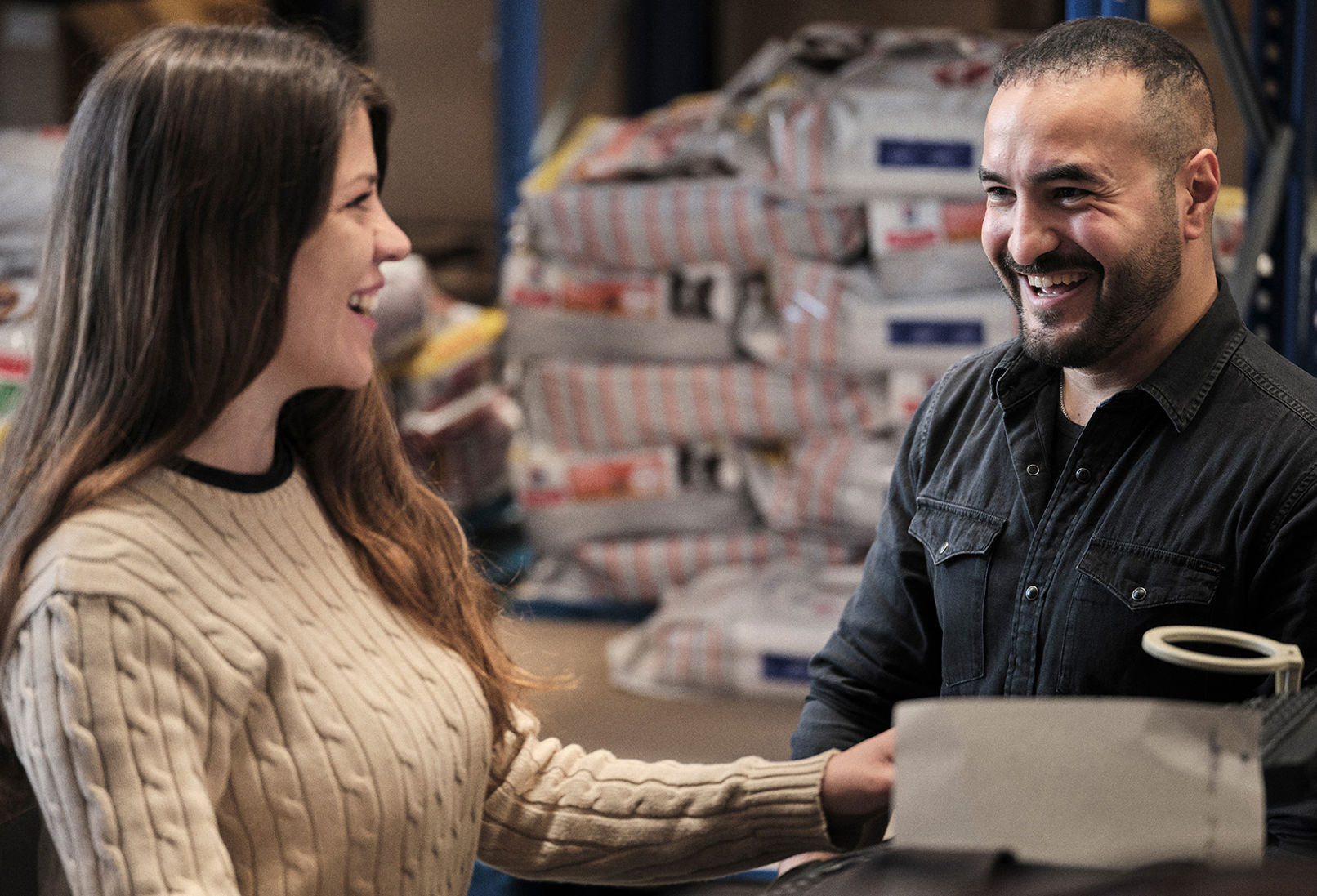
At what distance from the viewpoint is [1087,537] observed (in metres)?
1.56

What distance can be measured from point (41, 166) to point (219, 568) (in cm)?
329

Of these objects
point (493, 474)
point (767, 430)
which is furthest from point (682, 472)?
point (493, 474)

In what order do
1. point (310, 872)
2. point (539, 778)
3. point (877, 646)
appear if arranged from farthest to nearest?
point (877, 646)
point (539, 778)
point (310, 872)

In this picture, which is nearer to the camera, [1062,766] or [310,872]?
[1062,766]

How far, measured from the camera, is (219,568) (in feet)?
4.42

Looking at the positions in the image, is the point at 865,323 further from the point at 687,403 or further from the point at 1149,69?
the point at 1149,69

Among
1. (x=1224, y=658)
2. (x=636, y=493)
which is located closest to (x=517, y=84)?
(x=636, y=493)

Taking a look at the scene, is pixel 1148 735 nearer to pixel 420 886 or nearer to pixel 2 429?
pixel 420 886

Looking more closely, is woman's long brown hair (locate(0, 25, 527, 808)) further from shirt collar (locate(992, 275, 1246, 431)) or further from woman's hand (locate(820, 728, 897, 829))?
shirt collar (locate(992, 275, 1246, 431))

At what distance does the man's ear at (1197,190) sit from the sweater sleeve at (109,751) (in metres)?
1.14

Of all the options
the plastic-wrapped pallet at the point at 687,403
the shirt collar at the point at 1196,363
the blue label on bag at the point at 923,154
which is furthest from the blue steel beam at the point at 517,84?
the shirt collar at the point at 1196,363

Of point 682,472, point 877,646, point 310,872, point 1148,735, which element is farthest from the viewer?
point 682,472

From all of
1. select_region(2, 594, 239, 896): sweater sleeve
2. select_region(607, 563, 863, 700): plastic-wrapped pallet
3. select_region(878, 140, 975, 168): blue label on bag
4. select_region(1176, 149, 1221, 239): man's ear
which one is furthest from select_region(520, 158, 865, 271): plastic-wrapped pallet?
select_region(2, 594, 239, 896): sweater sleeve

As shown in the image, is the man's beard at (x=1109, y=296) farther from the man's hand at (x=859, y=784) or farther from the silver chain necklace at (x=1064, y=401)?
the man's hand at (x=859, y=784)
